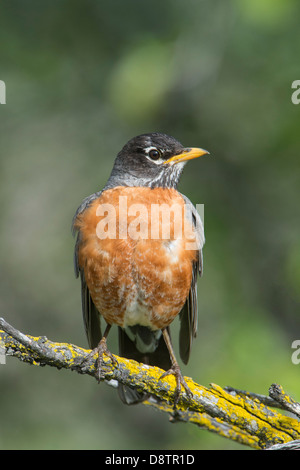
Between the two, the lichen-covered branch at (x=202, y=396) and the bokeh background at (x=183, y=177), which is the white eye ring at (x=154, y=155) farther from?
the lichen-covered branch at (x=202, y=396)

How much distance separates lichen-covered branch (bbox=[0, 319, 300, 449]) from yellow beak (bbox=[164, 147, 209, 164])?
50.6 inches

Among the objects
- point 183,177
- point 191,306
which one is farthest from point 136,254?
point 183,177

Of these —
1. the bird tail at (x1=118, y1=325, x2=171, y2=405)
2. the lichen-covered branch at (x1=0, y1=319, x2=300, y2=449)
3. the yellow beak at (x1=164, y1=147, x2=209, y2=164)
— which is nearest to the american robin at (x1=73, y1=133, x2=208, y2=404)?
the yellow beak at (x1=164, y1=147, x2=209, y2=164)

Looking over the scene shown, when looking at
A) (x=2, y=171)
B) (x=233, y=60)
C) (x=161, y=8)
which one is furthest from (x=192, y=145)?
(x=2, y=171)

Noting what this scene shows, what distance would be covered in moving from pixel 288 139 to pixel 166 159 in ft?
2.59

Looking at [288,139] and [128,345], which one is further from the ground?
[288,139]

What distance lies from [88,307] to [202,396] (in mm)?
1151

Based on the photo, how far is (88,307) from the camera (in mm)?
3719

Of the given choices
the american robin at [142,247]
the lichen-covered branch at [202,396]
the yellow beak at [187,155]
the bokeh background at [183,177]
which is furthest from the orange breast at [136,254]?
the lichen-covered branch at [202,396]

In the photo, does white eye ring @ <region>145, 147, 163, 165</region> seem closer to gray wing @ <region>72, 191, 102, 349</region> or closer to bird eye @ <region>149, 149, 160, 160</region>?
bird eye @ <region>149, 149, 160, 160</region>

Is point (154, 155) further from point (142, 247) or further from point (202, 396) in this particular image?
point (202, 396)

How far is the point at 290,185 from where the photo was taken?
13.6ft

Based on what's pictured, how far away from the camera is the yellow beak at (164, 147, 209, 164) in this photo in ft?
11.3
